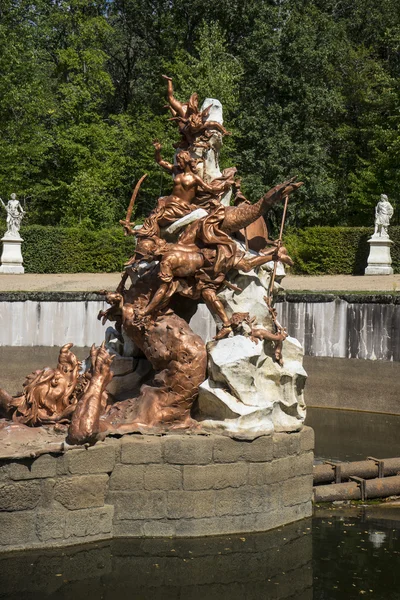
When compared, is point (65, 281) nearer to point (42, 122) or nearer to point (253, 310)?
point (42, 122)

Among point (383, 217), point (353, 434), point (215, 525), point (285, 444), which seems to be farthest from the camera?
point (383, 217)

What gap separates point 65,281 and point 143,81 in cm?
1595

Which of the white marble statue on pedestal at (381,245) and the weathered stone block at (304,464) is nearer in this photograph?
the weathered stone block at (304,464)

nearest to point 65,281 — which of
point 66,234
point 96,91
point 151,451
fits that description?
point 66,234

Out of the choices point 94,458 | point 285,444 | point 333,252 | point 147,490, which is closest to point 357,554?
point 285,444

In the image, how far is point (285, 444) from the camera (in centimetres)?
1080

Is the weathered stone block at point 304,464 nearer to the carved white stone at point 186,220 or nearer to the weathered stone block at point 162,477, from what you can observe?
the weathered stone block at point 162,477

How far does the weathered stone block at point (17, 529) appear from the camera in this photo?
9.66m

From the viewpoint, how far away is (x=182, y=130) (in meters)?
12.4

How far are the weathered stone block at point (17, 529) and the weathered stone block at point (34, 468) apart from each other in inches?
16.0

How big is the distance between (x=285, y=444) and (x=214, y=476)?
986 mm

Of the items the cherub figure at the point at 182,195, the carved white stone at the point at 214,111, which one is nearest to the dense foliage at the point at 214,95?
the carved white stone at the point at 214,111

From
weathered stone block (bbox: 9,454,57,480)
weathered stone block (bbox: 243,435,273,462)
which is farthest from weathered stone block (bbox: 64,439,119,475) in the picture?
weathered stone block (bbox: 243,435,273,462)

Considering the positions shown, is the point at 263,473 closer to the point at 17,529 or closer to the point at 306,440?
the point at 306,440
